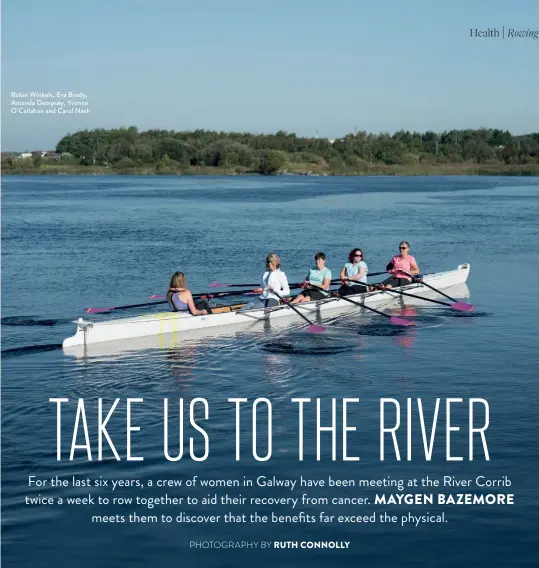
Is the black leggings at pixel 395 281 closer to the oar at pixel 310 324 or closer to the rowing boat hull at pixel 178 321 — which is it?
the rowing boat hull at pixel 178 321

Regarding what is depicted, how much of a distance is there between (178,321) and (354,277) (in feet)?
17.1

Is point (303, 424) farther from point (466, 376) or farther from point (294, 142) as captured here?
point (294, 142)

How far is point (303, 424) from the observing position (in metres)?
11.9

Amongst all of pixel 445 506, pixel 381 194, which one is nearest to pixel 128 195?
pixel 381 194

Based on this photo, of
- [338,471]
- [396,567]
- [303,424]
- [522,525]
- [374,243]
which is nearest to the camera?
[396,567]

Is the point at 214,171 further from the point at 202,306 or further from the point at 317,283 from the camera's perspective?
the point at 202,306

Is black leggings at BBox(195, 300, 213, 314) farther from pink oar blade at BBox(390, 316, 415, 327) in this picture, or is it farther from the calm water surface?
pink oar blade at BBox(390, 316, 415, 327)

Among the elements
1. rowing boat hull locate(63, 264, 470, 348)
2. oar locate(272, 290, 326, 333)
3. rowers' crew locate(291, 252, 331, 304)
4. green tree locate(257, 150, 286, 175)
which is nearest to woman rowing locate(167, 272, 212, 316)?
rowing boat hull locate(63, 264, 470, 348)

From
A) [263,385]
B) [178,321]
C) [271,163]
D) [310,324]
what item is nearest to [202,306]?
[178,321]

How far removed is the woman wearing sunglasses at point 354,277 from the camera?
66.3ft

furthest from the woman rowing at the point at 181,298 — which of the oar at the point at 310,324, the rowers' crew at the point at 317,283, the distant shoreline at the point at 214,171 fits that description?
the distant shoreline at the point at 214,171

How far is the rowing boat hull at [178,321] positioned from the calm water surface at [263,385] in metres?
0.45

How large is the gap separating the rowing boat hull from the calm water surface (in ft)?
1.48

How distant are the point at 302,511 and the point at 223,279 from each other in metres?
16.6
